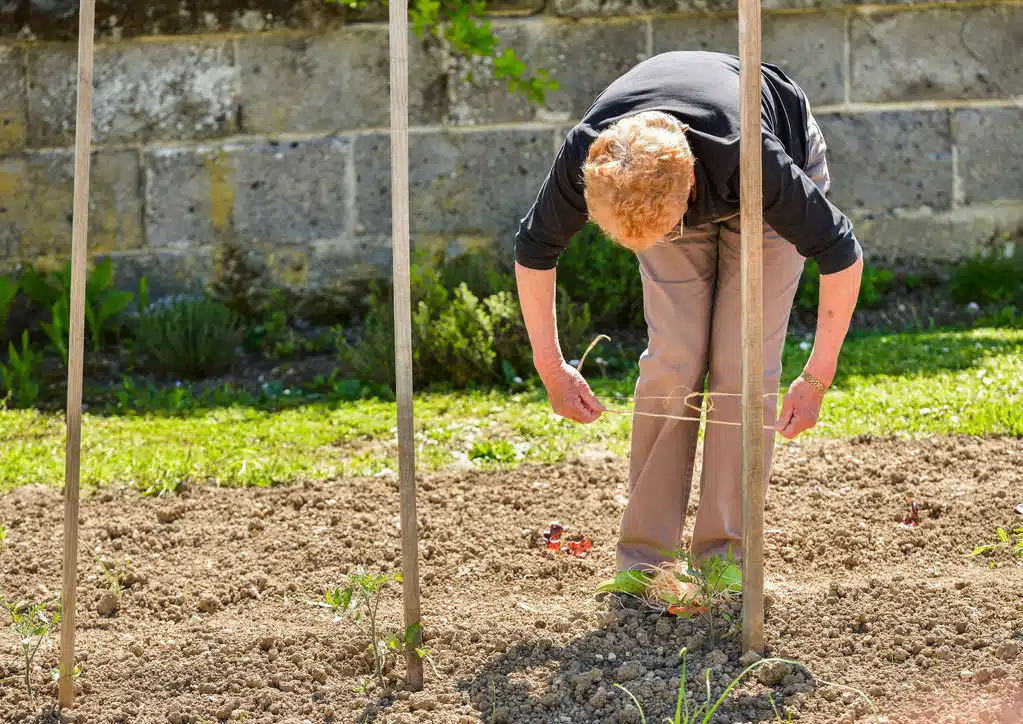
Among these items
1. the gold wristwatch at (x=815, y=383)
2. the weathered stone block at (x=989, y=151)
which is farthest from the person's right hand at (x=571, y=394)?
the weathered stone block at (x=989, y=151)

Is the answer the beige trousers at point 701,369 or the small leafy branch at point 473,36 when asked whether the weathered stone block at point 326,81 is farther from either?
the beige trousers at point 701,369

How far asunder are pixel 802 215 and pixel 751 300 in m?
0.25

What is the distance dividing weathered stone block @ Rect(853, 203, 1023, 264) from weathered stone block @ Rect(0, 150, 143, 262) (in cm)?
391

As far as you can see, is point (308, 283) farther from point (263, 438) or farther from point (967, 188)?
point (967, 188)

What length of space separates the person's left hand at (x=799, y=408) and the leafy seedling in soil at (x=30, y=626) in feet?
5.71

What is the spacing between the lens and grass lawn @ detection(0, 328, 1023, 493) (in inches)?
168

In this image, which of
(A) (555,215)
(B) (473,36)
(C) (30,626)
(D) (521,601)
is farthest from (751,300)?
(B) (473,36)

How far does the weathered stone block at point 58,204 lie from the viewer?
6.07 meters

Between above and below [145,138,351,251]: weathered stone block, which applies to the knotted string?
below

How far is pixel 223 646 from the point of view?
284 centimetres

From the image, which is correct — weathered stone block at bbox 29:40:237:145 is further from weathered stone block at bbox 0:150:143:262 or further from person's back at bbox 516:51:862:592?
person's back at bbox 516:51:862:592

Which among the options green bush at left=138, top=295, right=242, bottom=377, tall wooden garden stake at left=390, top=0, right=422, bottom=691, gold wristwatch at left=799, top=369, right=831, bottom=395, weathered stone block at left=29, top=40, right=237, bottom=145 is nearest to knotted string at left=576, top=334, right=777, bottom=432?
gold wristwatch at left=799, top=369, right=831, bottom=395

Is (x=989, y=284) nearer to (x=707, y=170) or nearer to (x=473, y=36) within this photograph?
(x=473, y=36)

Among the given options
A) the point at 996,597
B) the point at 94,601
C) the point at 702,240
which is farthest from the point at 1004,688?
the point at 94,601
